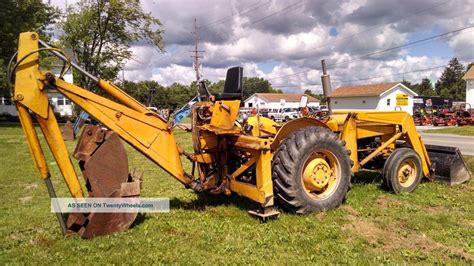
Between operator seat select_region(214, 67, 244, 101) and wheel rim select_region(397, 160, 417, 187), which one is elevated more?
operator seat select_region(214, 67, 244, 101)

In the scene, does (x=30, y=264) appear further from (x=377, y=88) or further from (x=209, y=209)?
(x=377, y=88)

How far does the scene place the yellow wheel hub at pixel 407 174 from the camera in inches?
273

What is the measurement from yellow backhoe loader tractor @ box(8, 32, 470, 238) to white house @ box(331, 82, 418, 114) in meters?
46.7

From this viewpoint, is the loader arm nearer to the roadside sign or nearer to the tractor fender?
the tractor fender

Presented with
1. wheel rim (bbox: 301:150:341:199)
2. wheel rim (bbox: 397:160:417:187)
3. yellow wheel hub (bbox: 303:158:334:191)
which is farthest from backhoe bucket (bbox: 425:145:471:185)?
yellow wheel hub (bbox: 303:158:334:191)

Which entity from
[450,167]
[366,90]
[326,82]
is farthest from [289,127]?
[366,90]

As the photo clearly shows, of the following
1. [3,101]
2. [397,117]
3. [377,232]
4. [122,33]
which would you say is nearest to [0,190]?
[377,232]

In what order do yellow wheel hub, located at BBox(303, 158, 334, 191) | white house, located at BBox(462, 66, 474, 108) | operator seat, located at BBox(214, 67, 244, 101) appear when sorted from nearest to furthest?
yellow wheel hub, located at BBox(303, 158, 334, 191) → operator seat, located at BBox(214, 67, 244, 101) → white house, located at BBox(462, 66, 474, 108)

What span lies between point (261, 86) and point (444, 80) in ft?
149

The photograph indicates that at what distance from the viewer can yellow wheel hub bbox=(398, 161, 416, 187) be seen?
22.8 feet

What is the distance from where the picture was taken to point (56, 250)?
4.35m

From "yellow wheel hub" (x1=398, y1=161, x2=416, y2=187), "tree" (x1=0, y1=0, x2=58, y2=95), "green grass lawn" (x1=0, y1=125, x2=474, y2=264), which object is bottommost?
"green grass lawn" (x1=0, y1=125, x2=474, y2=264)

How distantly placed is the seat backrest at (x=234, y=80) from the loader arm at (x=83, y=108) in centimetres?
121

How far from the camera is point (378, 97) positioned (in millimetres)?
54719
